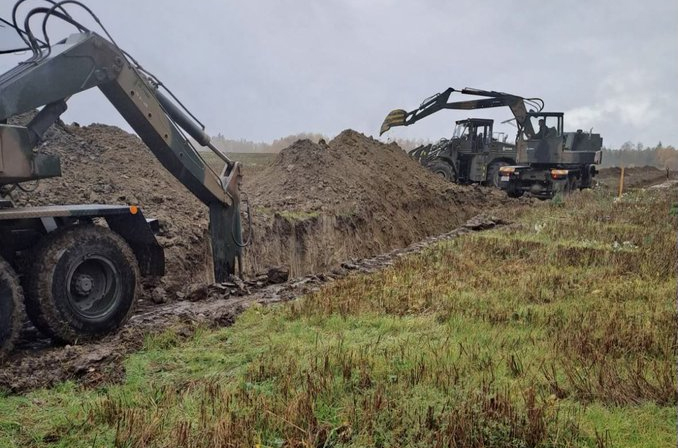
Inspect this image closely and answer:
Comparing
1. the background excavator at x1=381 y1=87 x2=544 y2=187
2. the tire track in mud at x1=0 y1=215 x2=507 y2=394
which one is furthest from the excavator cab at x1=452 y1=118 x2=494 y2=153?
the tire track in mud at x1=0 y1=215 x2=507 y2=394

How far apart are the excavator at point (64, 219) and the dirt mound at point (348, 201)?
4.20 m

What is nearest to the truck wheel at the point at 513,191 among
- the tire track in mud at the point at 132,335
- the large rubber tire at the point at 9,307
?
the tire track in mud at the point at 132,335

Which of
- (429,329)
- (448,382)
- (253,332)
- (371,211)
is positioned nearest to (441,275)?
(429,329)

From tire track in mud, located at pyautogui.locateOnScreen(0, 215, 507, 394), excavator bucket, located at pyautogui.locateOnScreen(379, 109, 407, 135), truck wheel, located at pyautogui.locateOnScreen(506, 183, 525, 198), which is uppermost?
excavator bucket, located at pyautogui.locateOnScreen(379, 109, 407, 135)

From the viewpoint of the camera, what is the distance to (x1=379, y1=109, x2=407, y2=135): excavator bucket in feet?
73.0

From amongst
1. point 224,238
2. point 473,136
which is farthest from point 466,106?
point 224,238

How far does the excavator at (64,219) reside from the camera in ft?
15.8

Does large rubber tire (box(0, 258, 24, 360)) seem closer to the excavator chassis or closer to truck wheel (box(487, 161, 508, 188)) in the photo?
the excavator chassis

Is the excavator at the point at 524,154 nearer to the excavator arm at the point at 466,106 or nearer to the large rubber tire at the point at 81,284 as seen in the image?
the excavator arm at the point at 466,106

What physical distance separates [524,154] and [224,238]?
637 inches

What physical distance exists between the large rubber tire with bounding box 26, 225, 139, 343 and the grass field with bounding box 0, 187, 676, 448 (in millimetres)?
729

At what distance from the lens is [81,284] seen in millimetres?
5164

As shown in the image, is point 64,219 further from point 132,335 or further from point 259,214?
point 259,214

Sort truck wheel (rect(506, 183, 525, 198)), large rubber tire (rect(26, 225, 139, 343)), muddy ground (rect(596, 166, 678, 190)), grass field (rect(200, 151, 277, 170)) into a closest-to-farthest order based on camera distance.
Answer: large rubber tire (rect(26, 225, 139, 343)), grass field (rect(200, 151, 277, 170)), truck wheel (rect(506, 183, 525, 198)), muddy ground (rect(596, 166, 678, 190))
